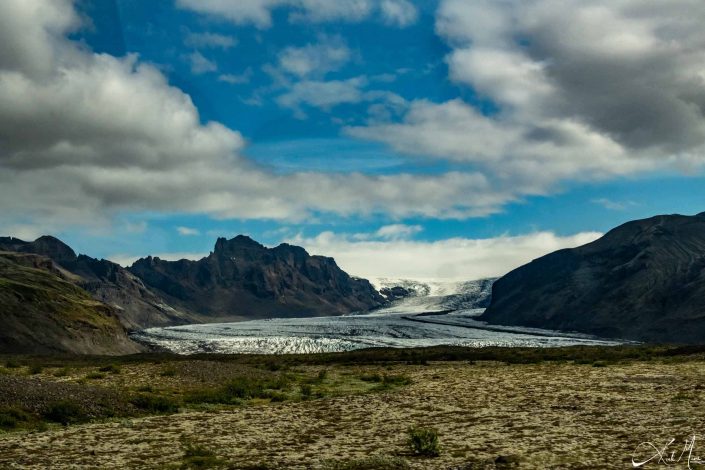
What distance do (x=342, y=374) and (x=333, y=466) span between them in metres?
40.6

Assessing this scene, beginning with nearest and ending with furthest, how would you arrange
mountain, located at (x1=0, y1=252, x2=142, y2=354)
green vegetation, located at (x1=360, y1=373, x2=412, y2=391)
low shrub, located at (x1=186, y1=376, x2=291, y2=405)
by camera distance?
low shrub, located at (x1=186, y1=376, x2=291, y2=405) → green vegetation, located at (x1=360, y1=373, x2=412, y2=391) → mountain, located at (x1=0, y1=252, x2=142, y2=354)

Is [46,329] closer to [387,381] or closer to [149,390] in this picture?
[149,390]

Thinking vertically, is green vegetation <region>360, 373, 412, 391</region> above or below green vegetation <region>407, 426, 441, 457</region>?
below

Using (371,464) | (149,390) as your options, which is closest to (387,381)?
(149,390)

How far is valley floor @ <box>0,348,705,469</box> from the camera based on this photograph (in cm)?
1894

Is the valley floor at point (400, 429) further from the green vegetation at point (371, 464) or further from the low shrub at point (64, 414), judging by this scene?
the low shrub at point (64, 414)

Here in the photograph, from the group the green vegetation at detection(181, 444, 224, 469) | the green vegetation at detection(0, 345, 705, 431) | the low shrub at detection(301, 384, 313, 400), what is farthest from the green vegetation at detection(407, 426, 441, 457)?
the low shrub at detection(301, 384, 313, 400)

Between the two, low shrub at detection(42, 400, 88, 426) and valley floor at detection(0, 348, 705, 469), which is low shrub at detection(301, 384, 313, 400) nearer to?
valley floor at detection(0, 348, 705, 469)

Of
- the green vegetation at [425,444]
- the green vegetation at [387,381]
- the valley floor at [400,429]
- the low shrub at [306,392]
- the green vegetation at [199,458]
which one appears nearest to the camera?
the green vegetation at [199,458]

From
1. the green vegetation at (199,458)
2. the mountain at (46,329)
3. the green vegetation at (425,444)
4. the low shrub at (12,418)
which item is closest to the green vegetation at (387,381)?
the low shrub at (12,418)

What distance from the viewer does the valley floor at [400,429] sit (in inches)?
746

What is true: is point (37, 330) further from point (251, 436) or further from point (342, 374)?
point (251, 436)

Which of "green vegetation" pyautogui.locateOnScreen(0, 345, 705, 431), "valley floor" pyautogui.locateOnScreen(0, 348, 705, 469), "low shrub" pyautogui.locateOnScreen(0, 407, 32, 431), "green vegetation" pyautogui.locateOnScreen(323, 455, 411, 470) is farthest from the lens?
"green vegetation" pyautogui.locateOnScreen(0, 345, 705, 431)

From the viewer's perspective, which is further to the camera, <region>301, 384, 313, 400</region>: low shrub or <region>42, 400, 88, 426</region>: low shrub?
<region>301, 384, 313, 400</region>: low shrub
